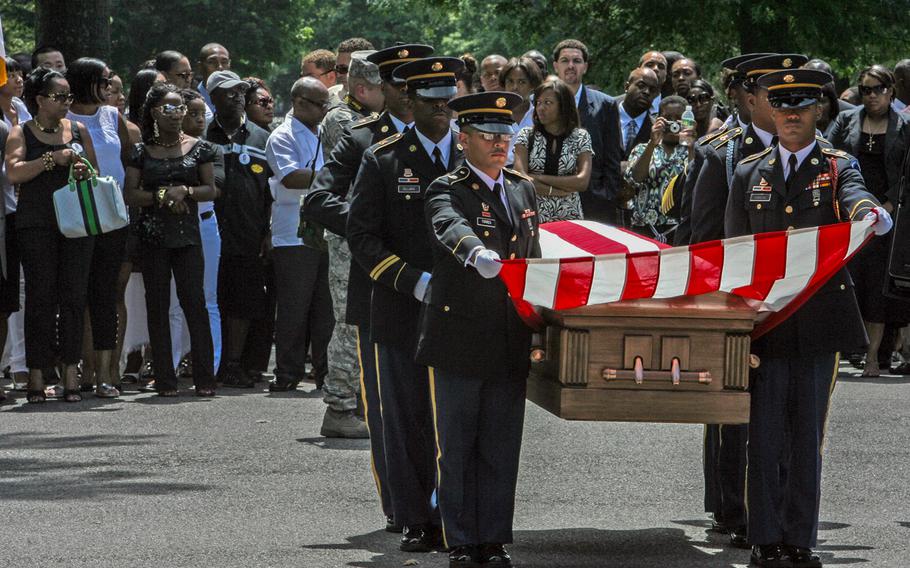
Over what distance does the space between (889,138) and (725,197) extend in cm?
734

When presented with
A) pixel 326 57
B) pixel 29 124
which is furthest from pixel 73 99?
pixel 326 57

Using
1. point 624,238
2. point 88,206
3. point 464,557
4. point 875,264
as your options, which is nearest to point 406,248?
point 624,238

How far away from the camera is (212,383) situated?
1348 centimetres

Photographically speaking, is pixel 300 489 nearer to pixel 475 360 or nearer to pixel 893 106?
pixel 475 360

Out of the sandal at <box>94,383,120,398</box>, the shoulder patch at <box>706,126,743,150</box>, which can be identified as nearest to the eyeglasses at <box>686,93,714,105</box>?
the sandal at <box>94,383,120,398</box>

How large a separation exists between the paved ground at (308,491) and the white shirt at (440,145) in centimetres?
175

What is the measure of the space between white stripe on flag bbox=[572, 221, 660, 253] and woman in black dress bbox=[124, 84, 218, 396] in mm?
5117

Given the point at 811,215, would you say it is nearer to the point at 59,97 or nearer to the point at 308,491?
the point at 308,491

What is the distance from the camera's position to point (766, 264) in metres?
7.20

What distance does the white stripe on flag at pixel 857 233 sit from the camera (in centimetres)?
711

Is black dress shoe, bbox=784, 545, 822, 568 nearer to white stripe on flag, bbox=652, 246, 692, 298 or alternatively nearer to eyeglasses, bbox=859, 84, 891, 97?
white stripe on flag, bbox=652, 246, 692, 298

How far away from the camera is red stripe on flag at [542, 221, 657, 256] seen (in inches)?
304

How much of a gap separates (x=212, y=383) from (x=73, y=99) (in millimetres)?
2387

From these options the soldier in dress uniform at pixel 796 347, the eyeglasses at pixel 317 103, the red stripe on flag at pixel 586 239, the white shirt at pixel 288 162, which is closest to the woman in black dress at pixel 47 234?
the white shirt at pixel 288 162
